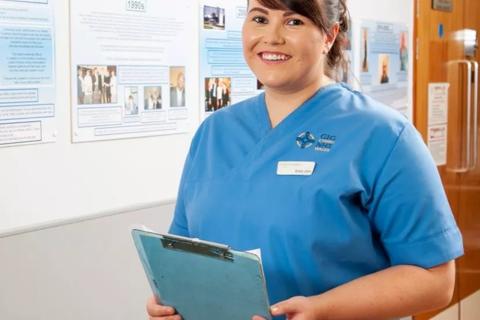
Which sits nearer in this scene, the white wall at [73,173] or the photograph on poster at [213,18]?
the white wall at [73,173]

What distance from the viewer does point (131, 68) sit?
6.48ft

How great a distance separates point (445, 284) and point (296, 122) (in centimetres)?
41

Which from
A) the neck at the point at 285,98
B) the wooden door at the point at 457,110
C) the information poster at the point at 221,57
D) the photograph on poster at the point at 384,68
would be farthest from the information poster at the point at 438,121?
the neck at the point at 285,98

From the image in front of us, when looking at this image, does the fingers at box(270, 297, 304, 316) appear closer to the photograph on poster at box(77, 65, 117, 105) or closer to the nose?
the nose

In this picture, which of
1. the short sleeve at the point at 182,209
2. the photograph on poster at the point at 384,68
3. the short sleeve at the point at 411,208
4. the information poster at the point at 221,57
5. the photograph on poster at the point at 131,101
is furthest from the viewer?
the photograph on poster at the point at 384,68

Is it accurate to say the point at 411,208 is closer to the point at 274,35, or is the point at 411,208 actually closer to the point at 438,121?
the point at 274,35

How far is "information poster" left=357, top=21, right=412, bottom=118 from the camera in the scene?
3.06 meters

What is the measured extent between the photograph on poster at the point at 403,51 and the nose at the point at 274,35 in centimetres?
218

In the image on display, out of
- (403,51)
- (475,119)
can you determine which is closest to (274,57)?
(403,51)

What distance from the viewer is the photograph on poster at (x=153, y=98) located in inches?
80.1

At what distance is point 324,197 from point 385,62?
2139 mm

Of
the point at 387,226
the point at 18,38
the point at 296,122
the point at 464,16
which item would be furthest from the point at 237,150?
the point at 464,16

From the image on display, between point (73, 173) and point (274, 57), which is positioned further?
point (73, 173)

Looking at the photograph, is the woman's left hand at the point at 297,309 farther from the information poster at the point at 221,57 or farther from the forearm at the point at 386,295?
the information poster at the point at 221,57
